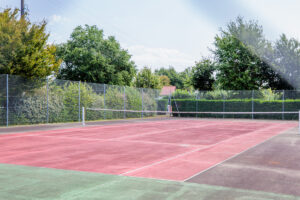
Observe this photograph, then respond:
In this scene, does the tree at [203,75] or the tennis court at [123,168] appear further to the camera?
the tree at [203,75]

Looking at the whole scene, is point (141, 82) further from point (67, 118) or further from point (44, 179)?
point (44, 179)

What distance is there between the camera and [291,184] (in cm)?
539

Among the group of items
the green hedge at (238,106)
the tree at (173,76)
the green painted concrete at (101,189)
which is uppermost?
the tree at (173,76)

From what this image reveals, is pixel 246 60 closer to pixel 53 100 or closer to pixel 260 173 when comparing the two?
pixel 53 100

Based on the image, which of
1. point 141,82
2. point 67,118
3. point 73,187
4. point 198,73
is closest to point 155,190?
point 73,187

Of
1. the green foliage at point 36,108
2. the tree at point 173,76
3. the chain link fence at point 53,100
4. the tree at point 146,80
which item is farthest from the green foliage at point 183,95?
the tree at point 173,76

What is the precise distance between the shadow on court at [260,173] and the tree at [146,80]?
4517cm

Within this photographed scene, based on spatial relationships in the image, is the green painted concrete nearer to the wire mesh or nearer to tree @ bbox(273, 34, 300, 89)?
the wire mesh

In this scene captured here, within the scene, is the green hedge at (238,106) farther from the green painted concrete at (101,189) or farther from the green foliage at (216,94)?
the green painted concrete at (101,189)

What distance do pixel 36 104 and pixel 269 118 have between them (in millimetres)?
19798

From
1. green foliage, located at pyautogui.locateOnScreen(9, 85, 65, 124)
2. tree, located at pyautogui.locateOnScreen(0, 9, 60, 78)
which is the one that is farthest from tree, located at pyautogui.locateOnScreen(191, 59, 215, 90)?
tree, located at pyautogui.locateOnScreen(0, 9, 60, 78)

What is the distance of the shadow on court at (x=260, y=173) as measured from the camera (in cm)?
526

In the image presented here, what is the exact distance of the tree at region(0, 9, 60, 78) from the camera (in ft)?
56.6

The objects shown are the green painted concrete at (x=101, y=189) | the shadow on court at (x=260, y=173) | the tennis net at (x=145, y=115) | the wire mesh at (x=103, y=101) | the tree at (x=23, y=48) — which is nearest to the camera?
the green painted concrete at (x=101, y=189)
